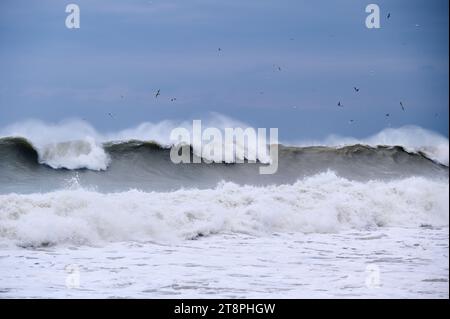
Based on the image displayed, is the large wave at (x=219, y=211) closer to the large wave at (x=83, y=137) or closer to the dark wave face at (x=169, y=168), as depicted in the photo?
the dark wave face at (x=169, y=168)

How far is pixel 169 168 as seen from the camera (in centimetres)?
1060

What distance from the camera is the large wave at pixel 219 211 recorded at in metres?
7.68

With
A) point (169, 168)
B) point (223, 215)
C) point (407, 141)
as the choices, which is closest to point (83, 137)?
point (169, 168)

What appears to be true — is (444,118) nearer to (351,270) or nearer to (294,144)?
(294,144)

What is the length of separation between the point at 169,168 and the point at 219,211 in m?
2.11

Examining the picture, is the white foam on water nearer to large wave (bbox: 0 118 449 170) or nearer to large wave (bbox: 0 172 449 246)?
large wave (bbox: 0 118 449 170)

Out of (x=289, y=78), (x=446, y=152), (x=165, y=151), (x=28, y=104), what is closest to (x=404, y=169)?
(x=446, y=152)

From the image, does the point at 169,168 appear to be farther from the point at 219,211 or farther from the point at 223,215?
the point at 223,215

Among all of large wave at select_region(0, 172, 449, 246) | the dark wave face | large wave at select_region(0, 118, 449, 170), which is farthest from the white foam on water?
large wave at select_region(0, 172, 449, 246)

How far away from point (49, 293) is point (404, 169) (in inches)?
285

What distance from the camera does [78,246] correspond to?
7.43m

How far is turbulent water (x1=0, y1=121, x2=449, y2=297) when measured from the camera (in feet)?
21.0

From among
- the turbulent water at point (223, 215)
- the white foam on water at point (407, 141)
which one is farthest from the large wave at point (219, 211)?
the white foam on water at point (407, 141)

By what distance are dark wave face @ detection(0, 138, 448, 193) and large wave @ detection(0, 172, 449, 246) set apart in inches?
12.7
